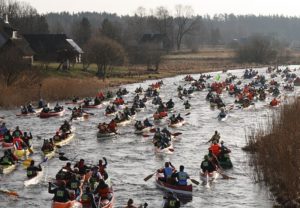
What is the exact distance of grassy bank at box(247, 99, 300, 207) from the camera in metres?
20.1

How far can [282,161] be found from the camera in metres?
20.3

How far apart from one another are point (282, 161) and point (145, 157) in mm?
11844

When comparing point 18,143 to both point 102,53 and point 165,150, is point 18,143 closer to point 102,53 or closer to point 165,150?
point 165,150

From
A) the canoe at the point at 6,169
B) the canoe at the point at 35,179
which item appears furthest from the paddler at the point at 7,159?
the canoe at the point at 35,179

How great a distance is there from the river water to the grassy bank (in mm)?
693

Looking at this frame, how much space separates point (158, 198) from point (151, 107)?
2941 centimetres

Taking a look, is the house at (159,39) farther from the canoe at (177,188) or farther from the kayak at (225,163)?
the canoe at (177,188)

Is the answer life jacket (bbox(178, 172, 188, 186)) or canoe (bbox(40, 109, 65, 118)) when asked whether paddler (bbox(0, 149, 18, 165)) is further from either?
canoe (bbox(40, 109, 65, 118))

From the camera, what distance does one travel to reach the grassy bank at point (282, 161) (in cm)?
2009

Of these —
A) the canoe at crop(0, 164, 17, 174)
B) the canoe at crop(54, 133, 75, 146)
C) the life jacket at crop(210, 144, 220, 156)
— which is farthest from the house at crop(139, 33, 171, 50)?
the canoe at crop(0, 164, 17, 174)

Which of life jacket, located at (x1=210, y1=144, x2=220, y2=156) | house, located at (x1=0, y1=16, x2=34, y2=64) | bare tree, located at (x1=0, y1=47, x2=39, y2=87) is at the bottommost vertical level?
life jacket, located at (x1=210, y1=144, x2=220, y2=156)

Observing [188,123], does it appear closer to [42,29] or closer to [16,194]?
[16,194]

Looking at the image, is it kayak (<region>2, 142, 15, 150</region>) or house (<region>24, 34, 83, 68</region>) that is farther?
house (<region>24, 34, 83, 68</region>)

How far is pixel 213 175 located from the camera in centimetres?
2581
